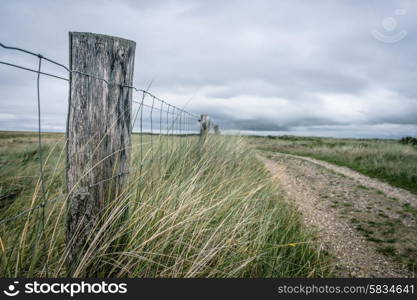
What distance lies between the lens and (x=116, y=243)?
170cm

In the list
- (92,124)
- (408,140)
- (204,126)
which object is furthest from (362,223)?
A: (408,140)

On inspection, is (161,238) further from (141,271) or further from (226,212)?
(226,212)

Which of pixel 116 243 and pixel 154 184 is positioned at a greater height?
pixel 154 184

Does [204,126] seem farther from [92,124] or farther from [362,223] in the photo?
[92,124]

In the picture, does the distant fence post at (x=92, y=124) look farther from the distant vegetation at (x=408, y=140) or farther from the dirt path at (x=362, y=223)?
the distant vegetation at (x=408, y=140)

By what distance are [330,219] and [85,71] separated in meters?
4.40

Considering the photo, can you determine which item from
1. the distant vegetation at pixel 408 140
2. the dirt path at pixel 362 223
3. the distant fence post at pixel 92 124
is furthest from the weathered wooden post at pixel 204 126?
the distant vegetation at pixel 408 140

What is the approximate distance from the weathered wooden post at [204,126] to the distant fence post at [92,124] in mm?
4206

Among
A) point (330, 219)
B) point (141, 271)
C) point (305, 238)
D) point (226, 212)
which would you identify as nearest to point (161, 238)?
point (141, 271)

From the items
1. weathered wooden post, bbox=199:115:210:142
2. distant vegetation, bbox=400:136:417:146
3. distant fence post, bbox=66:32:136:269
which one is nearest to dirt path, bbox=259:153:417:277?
weathered wooden post, bbox=199:115:210:142

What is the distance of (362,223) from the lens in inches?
169

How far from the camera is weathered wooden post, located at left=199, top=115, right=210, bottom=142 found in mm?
5976

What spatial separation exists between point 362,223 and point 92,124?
14.8ft

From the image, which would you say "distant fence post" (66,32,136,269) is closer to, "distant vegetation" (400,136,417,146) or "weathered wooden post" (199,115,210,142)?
"weathered wooden post" (199,115,210,142)
